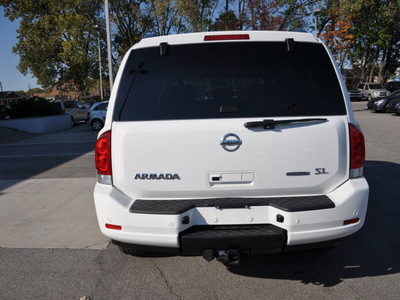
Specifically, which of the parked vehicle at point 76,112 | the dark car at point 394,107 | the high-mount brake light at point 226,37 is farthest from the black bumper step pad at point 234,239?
the parked vehicle at point 76,112

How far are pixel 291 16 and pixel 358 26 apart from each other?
8.34 meters

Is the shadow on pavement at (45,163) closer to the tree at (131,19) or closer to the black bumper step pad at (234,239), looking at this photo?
the black bumper step pad at (234,239)

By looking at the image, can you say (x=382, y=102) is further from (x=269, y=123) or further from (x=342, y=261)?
(x=269, y=123)

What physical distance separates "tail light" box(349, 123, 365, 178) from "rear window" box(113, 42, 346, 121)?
18cm

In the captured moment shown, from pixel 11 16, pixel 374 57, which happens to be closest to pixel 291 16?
pixel 374 57

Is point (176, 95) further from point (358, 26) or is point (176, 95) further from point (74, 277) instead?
point (358, 26)

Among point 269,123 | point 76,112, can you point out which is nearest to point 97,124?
point 76,112

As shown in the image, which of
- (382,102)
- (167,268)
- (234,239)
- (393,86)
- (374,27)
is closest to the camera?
(234,239)

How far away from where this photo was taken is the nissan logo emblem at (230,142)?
2689 mm

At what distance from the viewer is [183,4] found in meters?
24.5

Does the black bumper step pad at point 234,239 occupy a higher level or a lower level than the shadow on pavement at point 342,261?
higher

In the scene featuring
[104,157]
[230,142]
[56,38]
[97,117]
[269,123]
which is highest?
[56,38]

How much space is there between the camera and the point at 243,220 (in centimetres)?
271

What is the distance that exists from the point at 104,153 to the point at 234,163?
3.40ft
